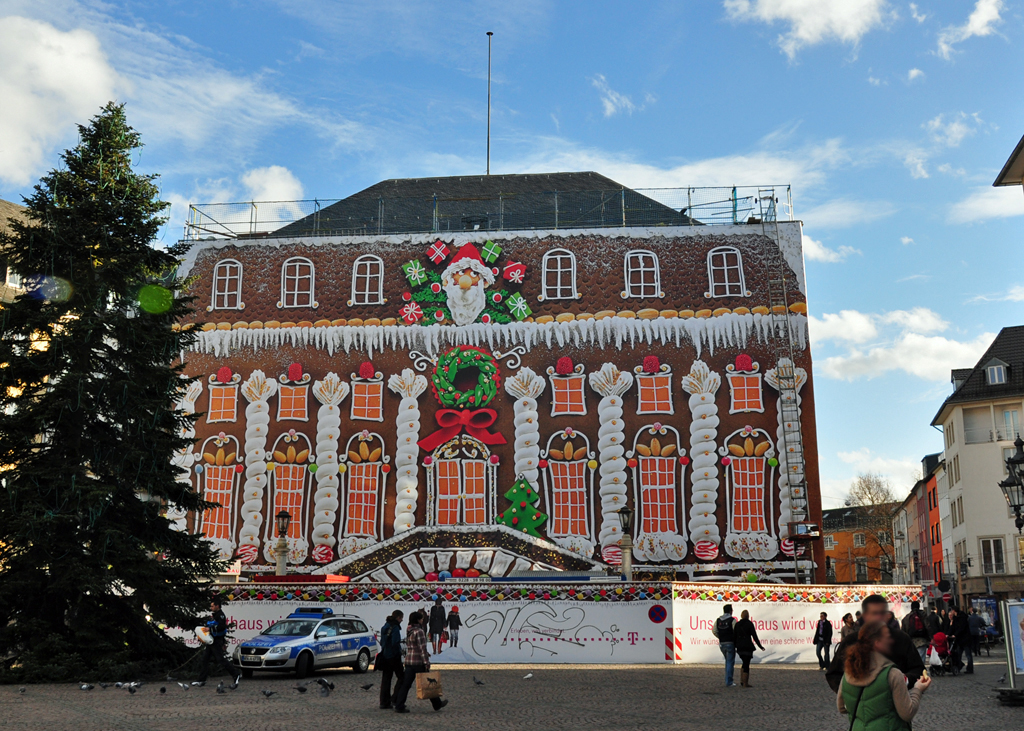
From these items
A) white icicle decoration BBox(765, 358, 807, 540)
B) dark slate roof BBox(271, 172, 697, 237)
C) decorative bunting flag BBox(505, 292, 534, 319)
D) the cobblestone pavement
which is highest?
dark slate roof BBox(271, 172, 697, 237)

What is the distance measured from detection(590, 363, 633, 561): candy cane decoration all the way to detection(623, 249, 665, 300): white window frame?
2.78 m

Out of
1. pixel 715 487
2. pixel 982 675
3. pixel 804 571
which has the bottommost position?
pixel 982 675

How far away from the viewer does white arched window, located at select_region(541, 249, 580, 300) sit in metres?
36.4

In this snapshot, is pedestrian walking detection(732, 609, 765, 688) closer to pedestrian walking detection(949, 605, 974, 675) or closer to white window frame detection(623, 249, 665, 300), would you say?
pedestrian walking detection(949, 605, 974, 675)

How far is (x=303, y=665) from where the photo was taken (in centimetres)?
2138

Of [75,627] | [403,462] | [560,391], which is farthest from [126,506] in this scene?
[560,391]

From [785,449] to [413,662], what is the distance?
21.5 meters

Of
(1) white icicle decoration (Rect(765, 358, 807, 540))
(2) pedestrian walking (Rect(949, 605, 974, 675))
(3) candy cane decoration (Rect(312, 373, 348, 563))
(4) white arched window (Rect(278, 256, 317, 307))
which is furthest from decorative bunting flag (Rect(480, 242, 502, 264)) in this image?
(2) pedestrian walking (Rect(949, 605, 974, 675))

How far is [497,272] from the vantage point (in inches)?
1452

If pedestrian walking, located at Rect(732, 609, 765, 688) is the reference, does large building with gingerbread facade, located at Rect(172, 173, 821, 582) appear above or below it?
above

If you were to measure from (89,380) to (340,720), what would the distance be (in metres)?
10.5

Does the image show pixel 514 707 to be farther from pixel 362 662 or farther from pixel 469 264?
pixel 469 264

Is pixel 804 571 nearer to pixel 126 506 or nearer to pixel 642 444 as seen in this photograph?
pixel 642 444

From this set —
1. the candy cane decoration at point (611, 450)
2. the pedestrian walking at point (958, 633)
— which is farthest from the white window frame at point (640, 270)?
the pedestrian walking at point (958, 633)
